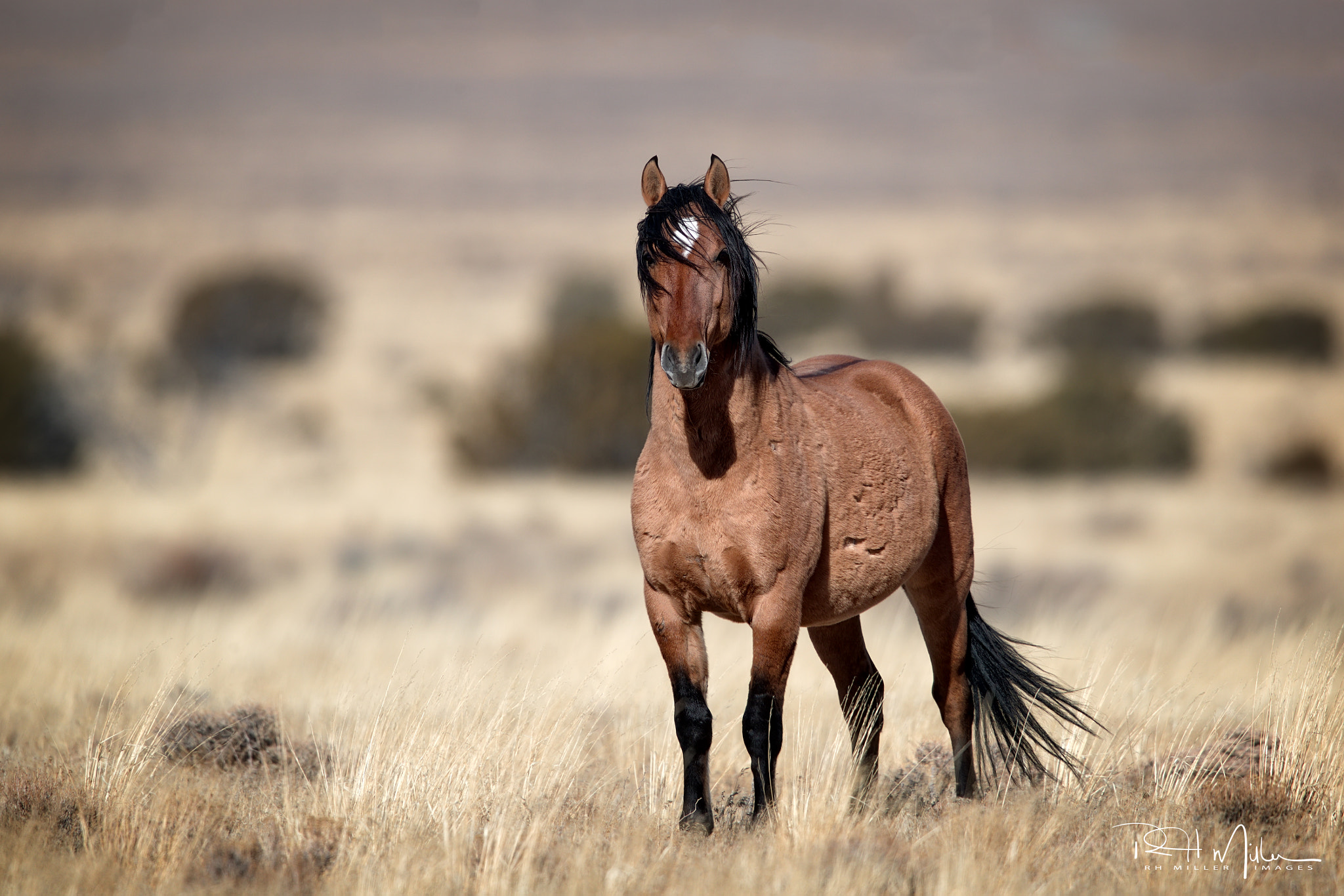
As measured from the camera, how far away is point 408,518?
59.4 ft

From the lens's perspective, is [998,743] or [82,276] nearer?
[998,743]

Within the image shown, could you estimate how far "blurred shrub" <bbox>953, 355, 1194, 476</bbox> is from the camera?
2486 centimetres

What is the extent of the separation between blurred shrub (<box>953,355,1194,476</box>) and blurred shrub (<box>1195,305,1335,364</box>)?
43.2ft

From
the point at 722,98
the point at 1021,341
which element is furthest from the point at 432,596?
the point at 722,98

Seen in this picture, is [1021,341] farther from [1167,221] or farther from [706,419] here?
[706,419]

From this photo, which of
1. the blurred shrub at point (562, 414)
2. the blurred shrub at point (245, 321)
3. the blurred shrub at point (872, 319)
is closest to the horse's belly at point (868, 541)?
the blurred shrub at point (562, 414)

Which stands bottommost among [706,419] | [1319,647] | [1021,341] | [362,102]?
[1319,647]

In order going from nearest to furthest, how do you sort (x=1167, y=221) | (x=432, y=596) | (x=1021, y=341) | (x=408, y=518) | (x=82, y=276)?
(x=432, y=596)
(x=408, y=518)
(x=1021, y=341)
(x=82, y=276)
(x=1167, y=221)

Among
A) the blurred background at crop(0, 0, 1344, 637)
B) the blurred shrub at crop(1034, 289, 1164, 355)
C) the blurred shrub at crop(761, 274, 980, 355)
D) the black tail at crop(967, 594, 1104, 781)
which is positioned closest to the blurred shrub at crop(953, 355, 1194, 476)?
the blurred background at crop(0, 0, 1344, 637)

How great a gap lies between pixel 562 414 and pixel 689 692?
18797 millimetres

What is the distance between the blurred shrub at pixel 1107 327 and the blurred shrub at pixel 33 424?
29.8m

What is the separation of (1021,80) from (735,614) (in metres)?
111

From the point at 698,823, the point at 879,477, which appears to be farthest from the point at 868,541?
the point at 698,823

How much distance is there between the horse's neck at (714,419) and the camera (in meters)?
4.66
